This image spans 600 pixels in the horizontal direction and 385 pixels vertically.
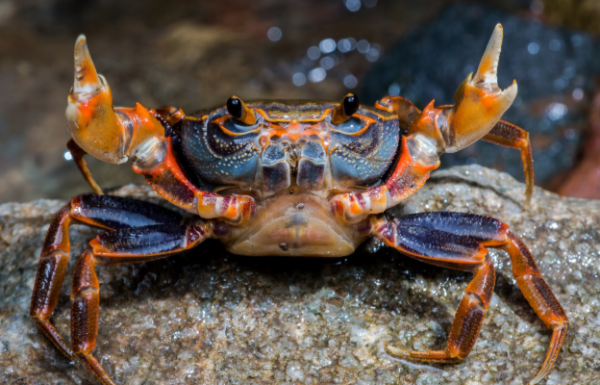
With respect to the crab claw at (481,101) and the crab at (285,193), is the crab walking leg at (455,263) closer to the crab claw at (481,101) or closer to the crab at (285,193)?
the crab at (285,193)

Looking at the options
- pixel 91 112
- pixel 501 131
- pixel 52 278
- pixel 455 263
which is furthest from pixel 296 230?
pixel 501 131

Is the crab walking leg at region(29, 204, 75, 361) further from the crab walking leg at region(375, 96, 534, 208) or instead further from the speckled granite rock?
the crab walking leg at region(375, 96, 534, 208)

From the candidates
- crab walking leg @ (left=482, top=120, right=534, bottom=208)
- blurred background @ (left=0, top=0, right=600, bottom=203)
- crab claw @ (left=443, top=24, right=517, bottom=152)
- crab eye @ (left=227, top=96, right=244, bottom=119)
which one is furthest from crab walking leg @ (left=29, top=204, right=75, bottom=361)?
blurred background @ (left=0, top=0, right=600, bottom=203)

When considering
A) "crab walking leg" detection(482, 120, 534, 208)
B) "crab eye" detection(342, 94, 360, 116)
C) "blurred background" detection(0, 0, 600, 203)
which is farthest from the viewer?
"blurred background" detection(0, 0, 600, 203)

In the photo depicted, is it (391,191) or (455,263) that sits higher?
(391,191)

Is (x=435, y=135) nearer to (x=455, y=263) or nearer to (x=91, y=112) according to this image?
(x=455, y=263)

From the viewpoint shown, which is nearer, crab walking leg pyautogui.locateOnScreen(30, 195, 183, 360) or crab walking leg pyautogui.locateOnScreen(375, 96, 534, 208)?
crab walking leg pyautogui.locateOnScreen(30, 195, 183, 360)

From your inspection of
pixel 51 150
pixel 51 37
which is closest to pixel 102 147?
pixel 51 150
